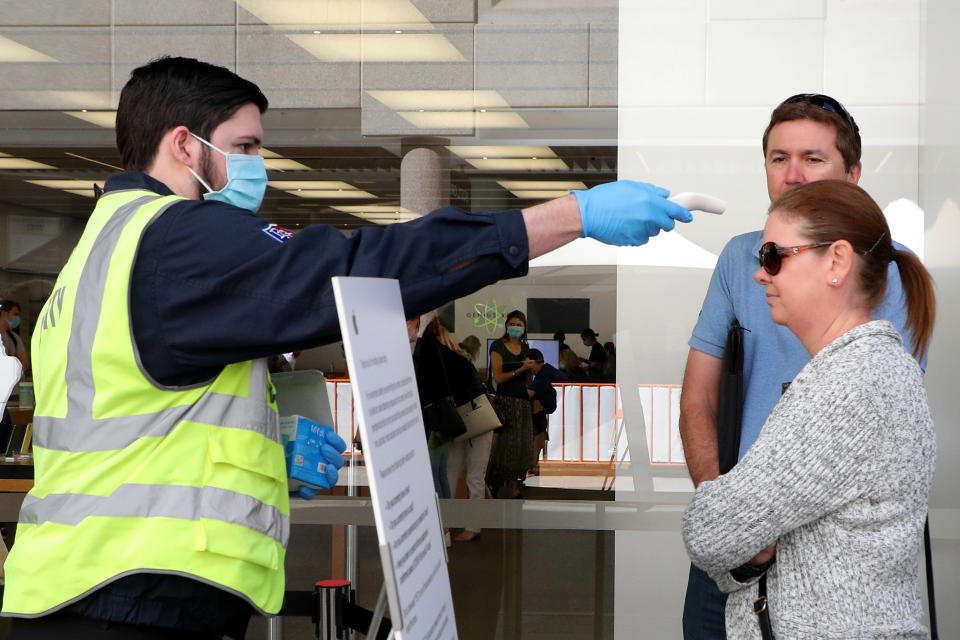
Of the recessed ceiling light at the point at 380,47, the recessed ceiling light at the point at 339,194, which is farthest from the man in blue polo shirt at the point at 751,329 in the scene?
the recessed ceiling light at the point at 339,194

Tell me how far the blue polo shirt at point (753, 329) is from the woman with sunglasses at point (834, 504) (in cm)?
50

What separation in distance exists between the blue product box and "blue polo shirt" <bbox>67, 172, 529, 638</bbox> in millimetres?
337

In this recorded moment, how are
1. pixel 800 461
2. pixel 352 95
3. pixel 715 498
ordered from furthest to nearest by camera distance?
pixel 352 95 < pixel 715 498 < pixel 800 461

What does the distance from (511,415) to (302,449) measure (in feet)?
7.87

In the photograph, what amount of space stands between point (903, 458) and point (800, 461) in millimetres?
149

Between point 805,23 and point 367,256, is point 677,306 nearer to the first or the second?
point 805,23

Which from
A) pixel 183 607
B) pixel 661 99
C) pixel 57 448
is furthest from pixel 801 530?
pixel 661 99

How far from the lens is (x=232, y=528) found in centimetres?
148

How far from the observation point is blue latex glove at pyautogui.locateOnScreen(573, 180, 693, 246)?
4.95 feet

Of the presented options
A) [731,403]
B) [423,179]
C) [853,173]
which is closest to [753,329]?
[731,403]

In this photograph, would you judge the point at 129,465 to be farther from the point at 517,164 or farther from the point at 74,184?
the point at 74,184

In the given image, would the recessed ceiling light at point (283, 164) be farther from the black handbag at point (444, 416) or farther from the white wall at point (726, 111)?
the white wall at point (726, 111)

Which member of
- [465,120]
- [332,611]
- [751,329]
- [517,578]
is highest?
[465,120]

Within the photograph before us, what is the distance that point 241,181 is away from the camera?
1850mm
